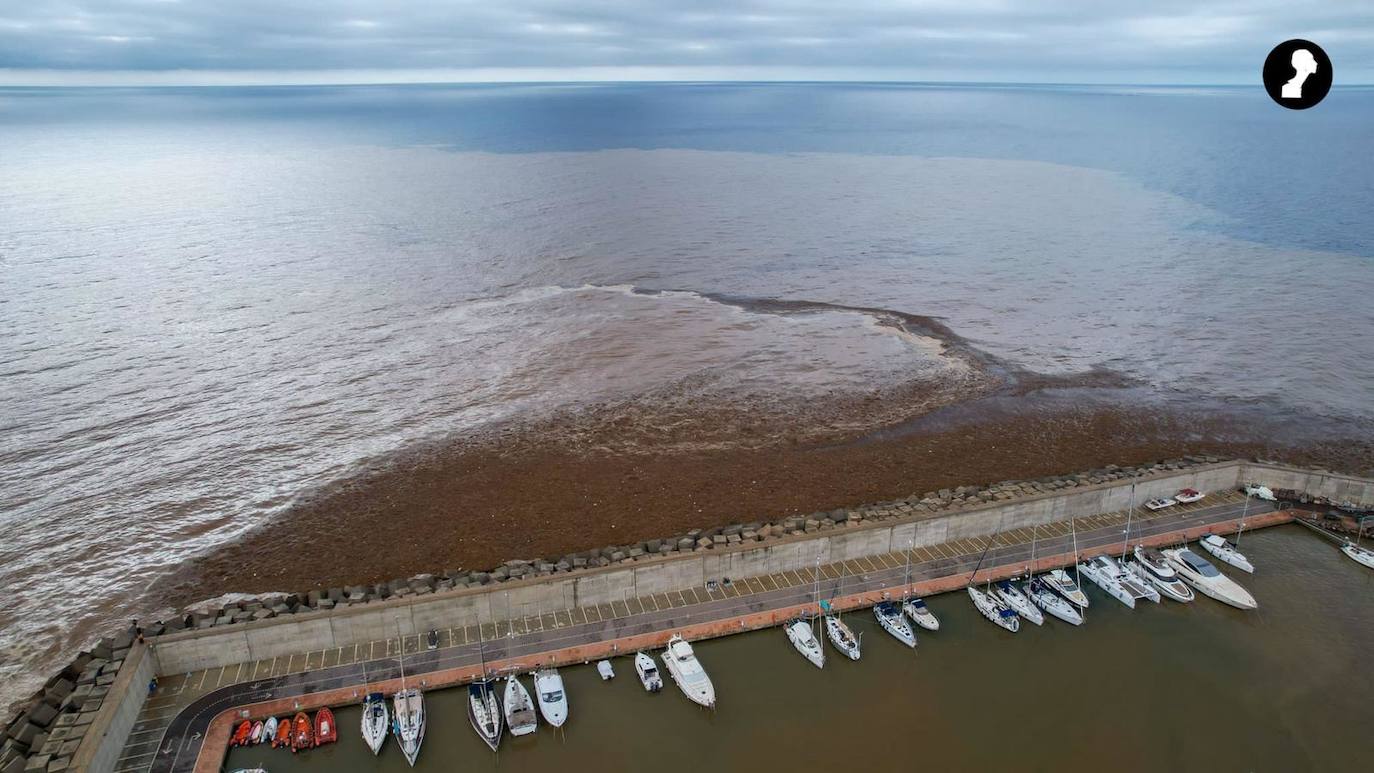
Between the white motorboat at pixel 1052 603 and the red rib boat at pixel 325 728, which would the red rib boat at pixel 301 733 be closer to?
the red rib boat at pixel 325 728

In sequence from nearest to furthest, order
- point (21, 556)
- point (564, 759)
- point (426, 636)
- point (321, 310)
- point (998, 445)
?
1. point (564, 759)
2. point (426, 636)
3. point (21, 556)
4. point (998, 445)
5. point (321, 310)

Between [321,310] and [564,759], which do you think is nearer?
[564,759]

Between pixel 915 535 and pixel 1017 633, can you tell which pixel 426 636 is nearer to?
A: pixel 915 535

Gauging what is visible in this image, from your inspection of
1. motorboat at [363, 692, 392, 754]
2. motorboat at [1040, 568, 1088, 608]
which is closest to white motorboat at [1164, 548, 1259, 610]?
motorboat at [1040, 568, 1088, 608]

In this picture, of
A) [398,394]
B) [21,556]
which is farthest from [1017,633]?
[21,556]

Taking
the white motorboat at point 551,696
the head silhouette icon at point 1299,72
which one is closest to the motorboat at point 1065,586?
the white motorboat at point 551,696

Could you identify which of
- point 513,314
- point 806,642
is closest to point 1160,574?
point 806,642

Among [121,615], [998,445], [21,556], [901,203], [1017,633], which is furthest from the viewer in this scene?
[901,203]
